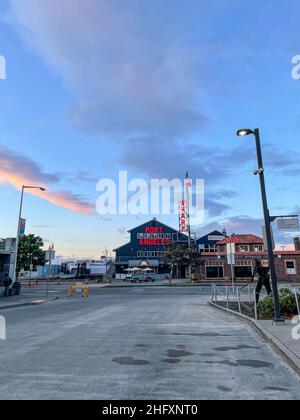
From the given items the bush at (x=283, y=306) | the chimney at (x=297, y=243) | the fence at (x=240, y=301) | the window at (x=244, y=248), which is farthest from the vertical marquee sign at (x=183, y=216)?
the bush at (x=283, y=306)

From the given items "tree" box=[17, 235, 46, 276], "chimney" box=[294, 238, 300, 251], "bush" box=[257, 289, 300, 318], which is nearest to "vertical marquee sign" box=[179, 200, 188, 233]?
"chimney" box=[294, 238, 300, 251]

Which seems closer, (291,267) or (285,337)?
(285,337)

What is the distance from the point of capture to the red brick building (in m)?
54.5

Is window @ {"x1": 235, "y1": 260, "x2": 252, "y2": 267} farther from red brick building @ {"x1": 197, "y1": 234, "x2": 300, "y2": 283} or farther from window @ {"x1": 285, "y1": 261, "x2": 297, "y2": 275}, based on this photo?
window @ {"x1": 285, "y1": 261, "x2": 297, "y2": 275}

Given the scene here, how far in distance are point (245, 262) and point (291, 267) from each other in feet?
22.2

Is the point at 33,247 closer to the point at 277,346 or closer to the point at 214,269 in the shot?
the point at 214,269

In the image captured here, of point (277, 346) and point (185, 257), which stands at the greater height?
point (185, 257)

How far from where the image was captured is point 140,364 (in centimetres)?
634

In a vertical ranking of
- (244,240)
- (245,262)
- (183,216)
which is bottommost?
(245,262)

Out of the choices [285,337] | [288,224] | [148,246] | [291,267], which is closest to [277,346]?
[285,337]

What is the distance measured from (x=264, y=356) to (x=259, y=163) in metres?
6.46
